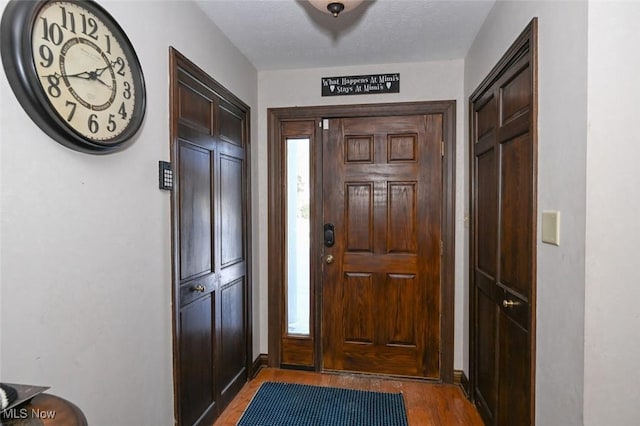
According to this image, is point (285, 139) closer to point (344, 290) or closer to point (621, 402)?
point (344, 290)

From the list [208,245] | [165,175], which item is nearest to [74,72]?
[165,175]

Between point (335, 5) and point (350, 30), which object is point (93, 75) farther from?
point (350, 30)

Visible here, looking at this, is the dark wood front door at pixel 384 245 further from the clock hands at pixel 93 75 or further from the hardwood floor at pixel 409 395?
the clock hands at pixel 93 75

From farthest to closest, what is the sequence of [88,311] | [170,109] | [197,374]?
1. [197,374]
2. [170,109]
3. [88,311]

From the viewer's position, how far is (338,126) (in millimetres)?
2891

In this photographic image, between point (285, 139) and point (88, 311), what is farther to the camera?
point (285, 139)

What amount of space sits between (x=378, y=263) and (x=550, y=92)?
5.76 feet

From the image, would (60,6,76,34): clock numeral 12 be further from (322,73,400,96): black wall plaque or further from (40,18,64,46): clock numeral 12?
(322,73,400,96): black wall plaque

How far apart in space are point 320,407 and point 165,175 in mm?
1760

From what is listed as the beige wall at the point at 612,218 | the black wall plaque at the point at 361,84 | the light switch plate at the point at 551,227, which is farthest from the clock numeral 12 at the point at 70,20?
the black wall plaque at the point at 361,84

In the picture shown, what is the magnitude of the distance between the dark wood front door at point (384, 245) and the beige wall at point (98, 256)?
1.38 meters

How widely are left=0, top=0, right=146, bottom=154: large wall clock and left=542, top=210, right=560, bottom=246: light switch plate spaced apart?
159 centimetres

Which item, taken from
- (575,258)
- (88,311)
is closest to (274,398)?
(88,311)

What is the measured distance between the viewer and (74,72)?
1167 millimetres
